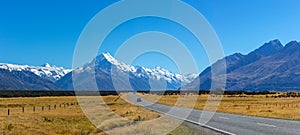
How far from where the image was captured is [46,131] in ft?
106

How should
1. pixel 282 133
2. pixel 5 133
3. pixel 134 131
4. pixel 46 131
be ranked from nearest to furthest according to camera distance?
pixel 282 133
pixel 134 131
pixel 5 133
pixel 46 131

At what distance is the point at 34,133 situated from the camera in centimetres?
2995

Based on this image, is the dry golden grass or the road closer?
the road

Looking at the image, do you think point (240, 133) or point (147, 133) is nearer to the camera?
point (240, 133)

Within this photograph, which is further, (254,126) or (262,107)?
(262,107)

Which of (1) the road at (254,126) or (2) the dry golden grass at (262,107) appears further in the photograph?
(2) the dry golden grass at (262,107)

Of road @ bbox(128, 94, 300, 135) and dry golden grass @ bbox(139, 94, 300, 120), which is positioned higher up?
dry golden grass @ bbox(139, 94, 300, 120)

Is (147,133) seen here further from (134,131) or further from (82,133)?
(82,133)

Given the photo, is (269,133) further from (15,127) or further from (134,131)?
(15,127)

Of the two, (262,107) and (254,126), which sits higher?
(262,107)

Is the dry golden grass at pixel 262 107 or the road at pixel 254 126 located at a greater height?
the dry golden grass at pixel 262 107

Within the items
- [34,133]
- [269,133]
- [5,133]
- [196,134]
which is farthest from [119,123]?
[269,133]

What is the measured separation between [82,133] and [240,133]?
44.0ft

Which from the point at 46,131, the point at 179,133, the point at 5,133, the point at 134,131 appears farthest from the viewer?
the point at 46,131
